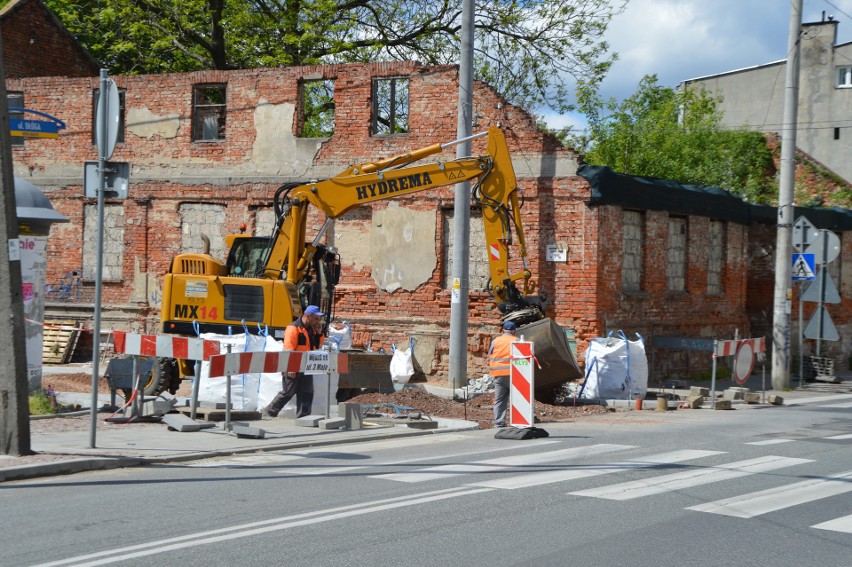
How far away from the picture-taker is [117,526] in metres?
7.87

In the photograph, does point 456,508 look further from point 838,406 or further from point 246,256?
point 838,406

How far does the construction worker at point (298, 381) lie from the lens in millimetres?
15227

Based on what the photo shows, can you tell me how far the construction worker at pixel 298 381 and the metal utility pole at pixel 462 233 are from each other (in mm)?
4416

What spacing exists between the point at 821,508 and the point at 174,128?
1991 centimetres

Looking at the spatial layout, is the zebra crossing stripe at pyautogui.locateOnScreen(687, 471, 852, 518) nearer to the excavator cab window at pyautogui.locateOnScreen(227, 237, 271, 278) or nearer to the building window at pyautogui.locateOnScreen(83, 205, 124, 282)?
the excavator cab window at pyautogui.locateOnScreen(227, 237, 271, 278)

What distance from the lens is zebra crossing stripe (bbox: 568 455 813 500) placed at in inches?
379

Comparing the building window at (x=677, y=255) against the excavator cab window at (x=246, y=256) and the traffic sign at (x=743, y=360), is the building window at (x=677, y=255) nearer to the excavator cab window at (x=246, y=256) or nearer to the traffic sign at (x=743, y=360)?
the traffic sign at (x=743, y=360)

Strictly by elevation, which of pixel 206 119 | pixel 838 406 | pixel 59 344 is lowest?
pixel 838 406

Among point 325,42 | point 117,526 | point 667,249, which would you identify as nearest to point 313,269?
point 667,249

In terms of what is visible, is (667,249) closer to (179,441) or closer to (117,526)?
(179,441)

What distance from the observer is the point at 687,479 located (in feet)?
34.4

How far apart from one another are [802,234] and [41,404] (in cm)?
1585

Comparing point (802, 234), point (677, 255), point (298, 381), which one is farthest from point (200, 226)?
point (802, 234)

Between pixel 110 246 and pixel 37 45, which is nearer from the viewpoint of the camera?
pixel 110 246
